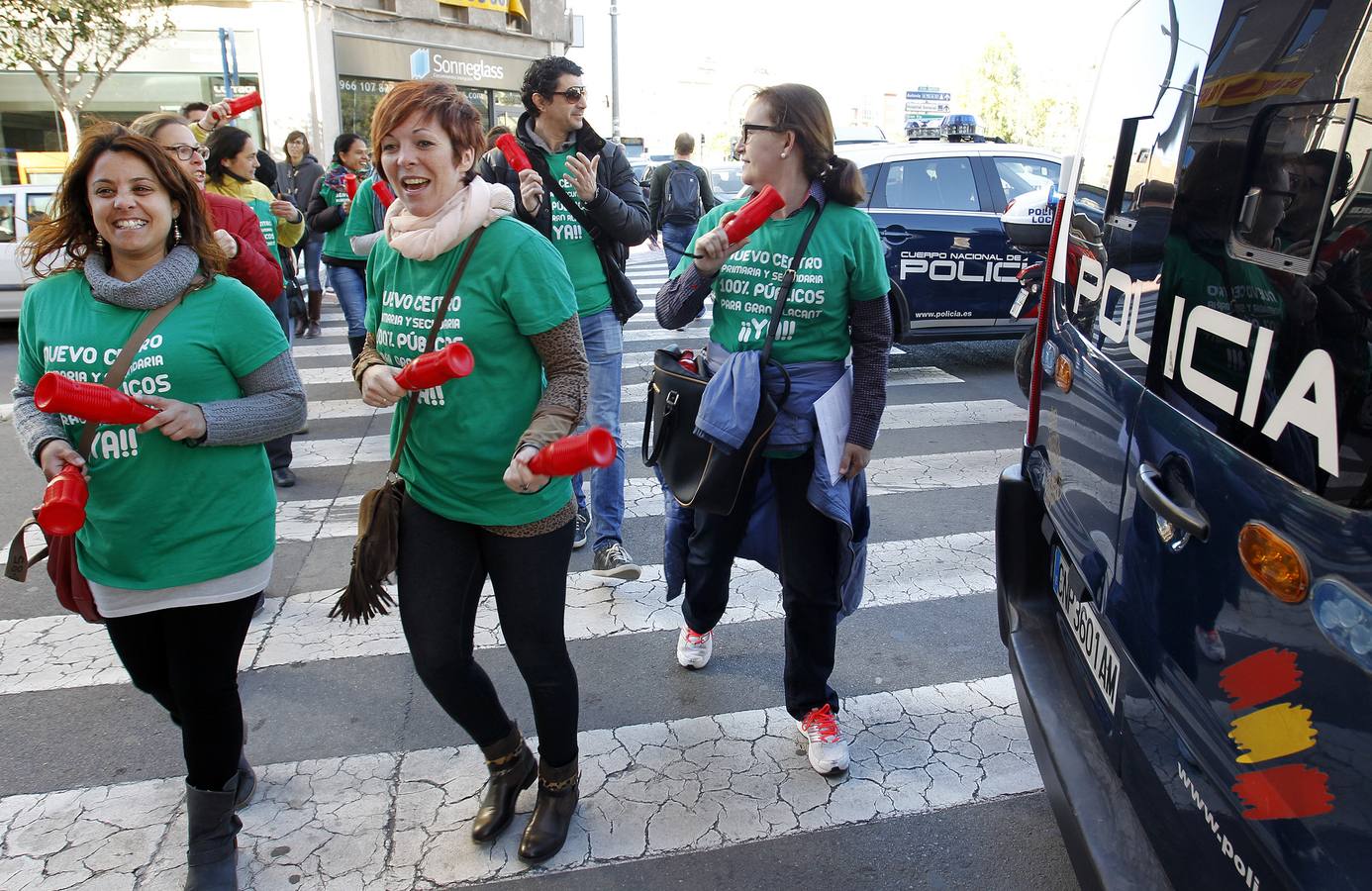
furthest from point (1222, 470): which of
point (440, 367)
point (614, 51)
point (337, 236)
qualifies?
point (614, 51)

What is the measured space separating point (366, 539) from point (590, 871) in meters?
1.02

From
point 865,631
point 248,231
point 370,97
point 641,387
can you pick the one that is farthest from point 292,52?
point 865,631

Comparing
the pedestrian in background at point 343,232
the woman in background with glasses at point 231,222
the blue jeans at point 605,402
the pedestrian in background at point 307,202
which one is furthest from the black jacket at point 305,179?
the blue jeans at point 605,402

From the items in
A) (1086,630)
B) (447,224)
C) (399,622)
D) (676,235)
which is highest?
(447,224)

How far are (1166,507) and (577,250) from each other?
2.84m

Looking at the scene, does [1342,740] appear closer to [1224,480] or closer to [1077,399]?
[1224,480]

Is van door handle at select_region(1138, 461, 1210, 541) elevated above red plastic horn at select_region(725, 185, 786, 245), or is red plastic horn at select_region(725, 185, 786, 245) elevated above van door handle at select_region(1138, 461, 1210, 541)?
red plastic horn at select_region(725, 185, 786, 245)

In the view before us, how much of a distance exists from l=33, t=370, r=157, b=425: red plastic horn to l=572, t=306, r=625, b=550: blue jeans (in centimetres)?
217

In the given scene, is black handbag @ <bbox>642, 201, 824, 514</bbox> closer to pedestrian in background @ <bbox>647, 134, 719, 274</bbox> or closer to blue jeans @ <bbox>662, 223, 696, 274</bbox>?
pedestrian in background @ <bbox>647, 134, 719, 274</bbox>

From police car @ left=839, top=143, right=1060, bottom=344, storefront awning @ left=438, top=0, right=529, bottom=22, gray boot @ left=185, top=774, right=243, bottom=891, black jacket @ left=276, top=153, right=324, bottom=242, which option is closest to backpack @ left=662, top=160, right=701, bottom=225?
police car @ left=839, top=143, right=1060, bottom=344

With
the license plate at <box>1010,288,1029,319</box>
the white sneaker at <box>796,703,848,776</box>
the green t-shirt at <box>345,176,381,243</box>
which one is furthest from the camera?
the license plate at <box>1010,288,1029,319</box>

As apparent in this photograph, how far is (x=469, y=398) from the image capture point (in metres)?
2.28

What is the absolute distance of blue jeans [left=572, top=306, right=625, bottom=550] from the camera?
419 centimetres

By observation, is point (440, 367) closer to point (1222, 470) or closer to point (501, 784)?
point (501, 784)
